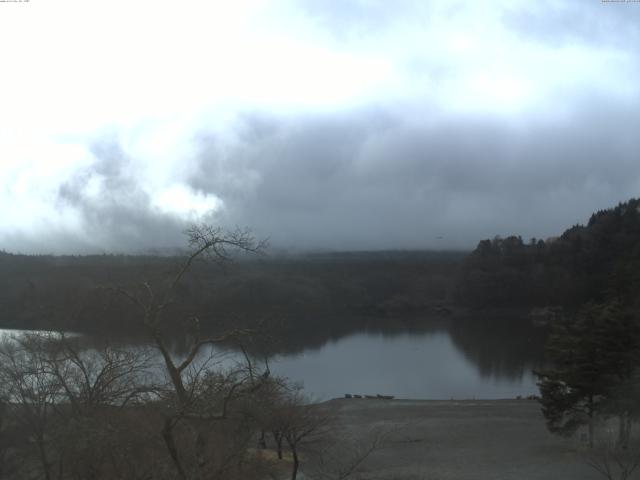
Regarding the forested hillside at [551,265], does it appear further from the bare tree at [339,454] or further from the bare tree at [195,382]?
the bare tree at [195,382]

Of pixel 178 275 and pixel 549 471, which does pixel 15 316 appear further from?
pixel 549 471

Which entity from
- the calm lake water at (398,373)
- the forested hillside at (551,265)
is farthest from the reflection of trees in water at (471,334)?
the forested hillside at (551,265)

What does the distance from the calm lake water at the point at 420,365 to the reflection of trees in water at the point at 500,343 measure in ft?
0.22

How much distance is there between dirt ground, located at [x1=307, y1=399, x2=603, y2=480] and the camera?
18.7 m

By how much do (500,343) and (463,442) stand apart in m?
38.7

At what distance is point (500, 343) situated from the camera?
6172 cm

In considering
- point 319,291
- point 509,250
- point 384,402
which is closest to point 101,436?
point 384,402

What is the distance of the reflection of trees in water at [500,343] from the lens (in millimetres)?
47688

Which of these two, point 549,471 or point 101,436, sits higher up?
point 101,436

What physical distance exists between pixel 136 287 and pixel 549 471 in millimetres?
13836

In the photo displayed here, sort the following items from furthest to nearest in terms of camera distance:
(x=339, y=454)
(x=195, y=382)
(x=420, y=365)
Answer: (x=420, y=365)
(x=339, y=454)
(x=195, y=382)

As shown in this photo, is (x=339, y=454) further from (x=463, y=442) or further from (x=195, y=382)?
(x=195, y=382)

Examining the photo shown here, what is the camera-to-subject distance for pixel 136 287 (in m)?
8.70

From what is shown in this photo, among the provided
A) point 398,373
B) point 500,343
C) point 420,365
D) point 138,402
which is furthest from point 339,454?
point 500,343
